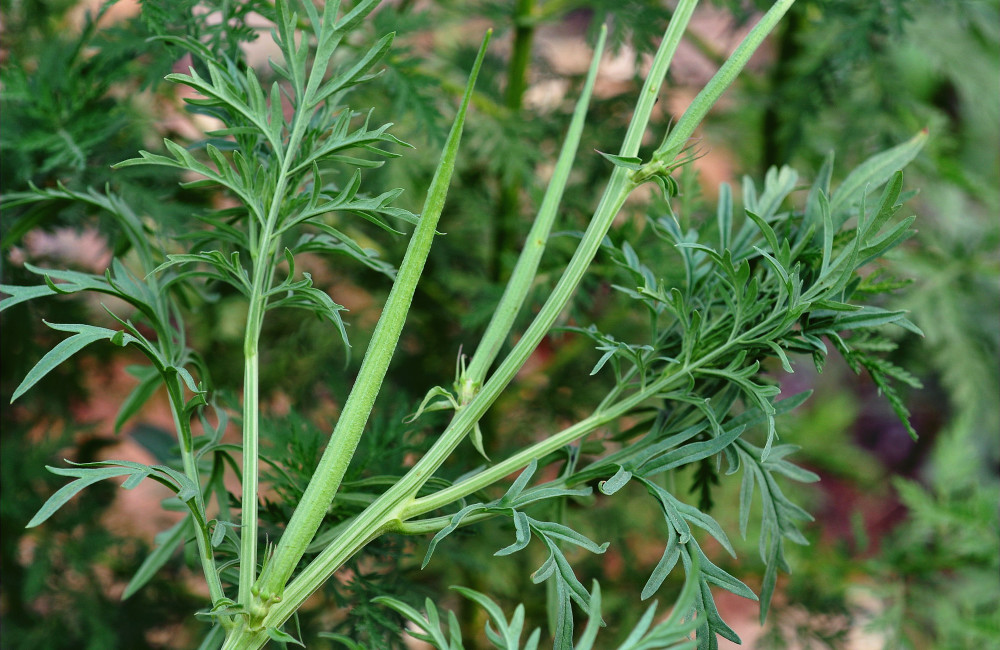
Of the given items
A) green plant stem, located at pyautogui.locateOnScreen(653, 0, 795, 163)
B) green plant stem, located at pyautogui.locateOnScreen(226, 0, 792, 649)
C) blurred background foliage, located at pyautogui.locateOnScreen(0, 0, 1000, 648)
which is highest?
green plant stem, located at pyautogui.locateOnScreen(653, 0, 795, 163)

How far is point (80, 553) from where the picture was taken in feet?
2.01

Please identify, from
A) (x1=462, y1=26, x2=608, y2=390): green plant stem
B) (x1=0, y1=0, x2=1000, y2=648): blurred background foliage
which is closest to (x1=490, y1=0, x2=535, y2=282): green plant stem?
(x1=0, y1=0, x2=1000, y2=648): blurred background foliage

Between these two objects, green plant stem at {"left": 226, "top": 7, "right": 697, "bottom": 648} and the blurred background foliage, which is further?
the blurred background foliage

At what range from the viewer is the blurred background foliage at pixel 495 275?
52 cm

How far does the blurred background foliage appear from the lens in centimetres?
52

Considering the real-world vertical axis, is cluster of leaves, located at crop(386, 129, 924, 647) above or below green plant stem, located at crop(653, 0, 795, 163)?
below

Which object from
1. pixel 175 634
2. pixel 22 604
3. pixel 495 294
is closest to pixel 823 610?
pixel 495 294

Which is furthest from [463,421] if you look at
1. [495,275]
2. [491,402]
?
[495,275]

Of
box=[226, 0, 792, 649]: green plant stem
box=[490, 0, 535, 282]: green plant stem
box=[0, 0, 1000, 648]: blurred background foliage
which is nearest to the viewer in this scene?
box=[226, 0, 792, 649]: green plant stem

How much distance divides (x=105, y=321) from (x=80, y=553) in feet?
0.79

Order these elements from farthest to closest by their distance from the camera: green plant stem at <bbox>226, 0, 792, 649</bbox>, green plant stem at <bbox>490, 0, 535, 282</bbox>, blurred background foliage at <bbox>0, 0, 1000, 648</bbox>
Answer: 1. green plant stem at <bbox>490, 0, 535, 282</bbox>
2. blurred background foliage at <bbox>0, 0, 1000, 648</bbox>
3. green plant stem at <bbox>226, 0, 792, 649</bbox>

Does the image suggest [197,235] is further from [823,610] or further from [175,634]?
[823,610]

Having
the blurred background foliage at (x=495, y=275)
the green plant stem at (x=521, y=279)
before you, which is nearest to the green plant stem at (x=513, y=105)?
the blurred background foliage at (x=495, y=275)

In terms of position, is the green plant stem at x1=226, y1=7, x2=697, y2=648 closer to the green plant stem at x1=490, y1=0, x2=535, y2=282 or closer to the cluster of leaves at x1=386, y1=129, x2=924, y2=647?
the cluster of leaves at x1=386, y1=129, x2=924, y2=647
